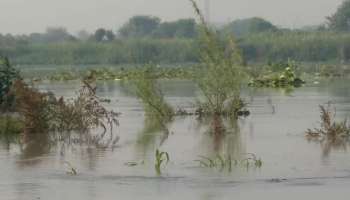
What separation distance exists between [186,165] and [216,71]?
262 inches

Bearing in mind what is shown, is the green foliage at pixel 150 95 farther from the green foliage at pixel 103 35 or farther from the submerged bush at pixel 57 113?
the green foliage at pixel 103 35

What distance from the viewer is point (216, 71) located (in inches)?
879

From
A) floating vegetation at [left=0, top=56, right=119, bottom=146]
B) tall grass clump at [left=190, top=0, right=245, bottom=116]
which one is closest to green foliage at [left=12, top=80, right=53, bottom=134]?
floating vegetation at [left=0, top=56, right=119, bottom=146]

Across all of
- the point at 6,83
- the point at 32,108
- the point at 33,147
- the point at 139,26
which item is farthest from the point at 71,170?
the point at 139,26

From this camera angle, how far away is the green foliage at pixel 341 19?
106 metres

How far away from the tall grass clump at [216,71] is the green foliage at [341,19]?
275 ft

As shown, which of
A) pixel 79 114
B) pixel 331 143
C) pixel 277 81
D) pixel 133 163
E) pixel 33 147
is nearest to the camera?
pixel 133 163

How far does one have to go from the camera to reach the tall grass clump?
73.5 ft

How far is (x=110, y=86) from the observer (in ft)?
149

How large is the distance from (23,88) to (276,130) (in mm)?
5012

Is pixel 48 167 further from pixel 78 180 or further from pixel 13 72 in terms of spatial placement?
pixel 13 72

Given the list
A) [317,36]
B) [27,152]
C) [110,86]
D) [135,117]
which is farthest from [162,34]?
[27,152]

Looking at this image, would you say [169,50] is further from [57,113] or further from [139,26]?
[57,113]

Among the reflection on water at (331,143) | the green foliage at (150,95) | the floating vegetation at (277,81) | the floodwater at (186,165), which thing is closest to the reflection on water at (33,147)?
the floodwater at (186,165)
